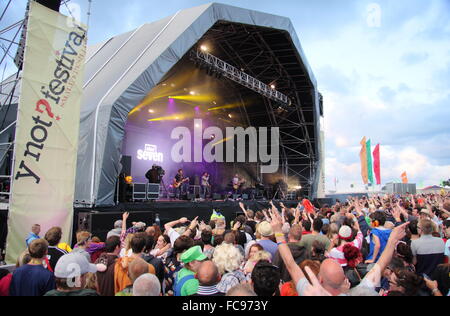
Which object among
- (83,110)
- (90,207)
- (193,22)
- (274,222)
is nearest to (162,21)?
(193,22)

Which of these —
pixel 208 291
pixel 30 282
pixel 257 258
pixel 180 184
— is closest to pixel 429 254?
pixel 257 258

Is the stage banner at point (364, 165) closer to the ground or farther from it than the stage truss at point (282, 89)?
closer to the ground

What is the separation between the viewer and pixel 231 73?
42.0 ft

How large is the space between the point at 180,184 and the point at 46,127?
27.3 ft

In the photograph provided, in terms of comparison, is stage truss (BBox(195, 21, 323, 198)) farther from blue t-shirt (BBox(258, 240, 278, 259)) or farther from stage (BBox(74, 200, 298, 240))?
blue t-shirt (BBox(258, 240, 278, 259))

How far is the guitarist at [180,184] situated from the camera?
1305cm

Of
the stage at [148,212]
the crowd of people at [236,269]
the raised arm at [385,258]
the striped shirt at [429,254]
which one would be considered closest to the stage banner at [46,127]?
the stage at [148,212]

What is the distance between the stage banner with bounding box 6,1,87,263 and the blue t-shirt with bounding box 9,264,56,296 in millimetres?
3172

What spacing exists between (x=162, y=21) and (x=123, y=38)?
2.26 metres

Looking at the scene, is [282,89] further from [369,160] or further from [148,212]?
[148,212]

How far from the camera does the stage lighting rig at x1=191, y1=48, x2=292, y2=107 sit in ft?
37.5

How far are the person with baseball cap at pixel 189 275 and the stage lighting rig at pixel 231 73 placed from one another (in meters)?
9.75

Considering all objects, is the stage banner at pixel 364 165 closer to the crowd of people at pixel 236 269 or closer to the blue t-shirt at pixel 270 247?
the crowd of people at pixel 236 269
